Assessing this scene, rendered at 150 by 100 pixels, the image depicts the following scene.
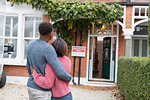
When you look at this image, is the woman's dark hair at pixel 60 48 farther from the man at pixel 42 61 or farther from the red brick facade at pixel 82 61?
the red brick facade at pixel 82 61

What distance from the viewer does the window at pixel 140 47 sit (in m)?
11.0

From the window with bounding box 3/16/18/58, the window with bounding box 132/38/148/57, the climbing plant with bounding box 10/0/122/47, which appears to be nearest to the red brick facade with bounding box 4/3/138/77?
the climbing plant with bounding box 10/0/122/47

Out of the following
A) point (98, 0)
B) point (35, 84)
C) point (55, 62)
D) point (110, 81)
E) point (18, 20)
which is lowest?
point (110, 81)

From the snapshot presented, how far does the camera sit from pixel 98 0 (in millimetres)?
9492

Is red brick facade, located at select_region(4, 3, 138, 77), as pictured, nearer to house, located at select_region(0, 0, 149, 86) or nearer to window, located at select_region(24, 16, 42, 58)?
house, located at select_region(0, 0, 149, 86)

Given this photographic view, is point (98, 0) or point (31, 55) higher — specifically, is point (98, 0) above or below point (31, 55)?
above

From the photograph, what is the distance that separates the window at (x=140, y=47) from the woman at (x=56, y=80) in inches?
361

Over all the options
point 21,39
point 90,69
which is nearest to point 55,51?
point 21,39

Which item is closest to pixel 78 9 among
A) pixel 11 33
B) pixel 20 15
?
pixel 20 15

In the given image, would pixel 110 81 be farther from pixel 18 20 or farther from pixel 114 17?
pixel 18 20

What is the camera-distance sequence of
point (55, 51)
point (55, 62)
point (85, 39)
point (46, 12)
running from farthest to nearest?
point (85, 39)
point (46, 12)
point (55, 51)
point (55, 62)

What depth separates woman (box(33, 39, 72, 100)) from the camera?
227cm

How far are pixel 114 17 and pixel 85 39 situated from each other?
186 centimetres

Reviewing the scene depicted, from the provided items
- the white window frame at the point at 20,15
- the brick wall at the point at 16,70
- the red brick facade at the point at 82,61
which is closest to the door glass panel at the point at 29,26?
the white window frame at the point at 20,15
